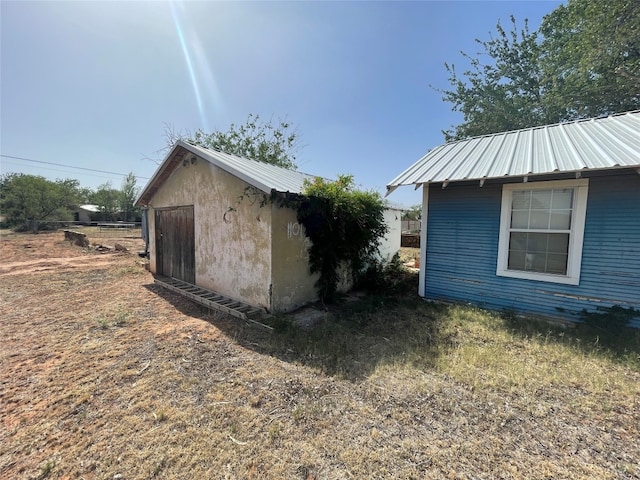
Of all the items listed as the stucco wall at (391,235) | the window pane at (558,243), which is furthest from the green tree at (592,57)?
the window pane at (558,243)

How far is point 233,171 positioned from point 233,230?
134 cm

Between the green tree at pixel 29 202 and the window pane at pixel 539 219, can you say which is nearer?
the window pane at pixel 539 219

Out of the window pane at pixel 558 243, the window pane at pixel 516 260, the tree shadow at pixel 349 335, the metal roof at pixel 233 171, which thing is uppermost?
the metal roof at pixel 233 171

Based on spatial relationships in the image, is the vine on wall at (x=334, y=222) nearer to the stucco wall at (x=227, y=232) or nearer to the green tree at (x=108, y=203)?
the stucco wall at (x=227, y=232)

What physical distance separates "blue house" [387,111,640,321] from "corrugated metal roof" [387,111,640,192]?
2cm

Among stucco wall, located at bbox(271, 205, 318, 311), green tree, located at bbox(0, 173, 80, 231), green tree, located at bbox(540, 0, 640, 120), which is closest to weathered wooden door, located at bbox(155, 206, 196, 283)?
stucco wall, located at bbox(271, 205, 318, 311)

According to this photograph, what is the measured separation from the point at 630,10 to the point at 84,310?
18013 mm

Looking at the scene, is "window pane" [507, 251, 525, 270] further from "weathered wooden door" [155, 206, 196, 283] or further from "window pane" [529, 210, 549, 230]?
"weathered wooden door" [155, 206, 196, 283]

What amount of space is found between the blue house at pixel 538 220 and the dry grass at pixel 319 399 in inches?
28.2

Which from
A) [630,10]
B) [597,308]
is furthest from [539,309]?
[630,10]

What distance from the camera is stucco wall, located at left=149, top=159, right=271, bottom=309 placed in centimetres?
529

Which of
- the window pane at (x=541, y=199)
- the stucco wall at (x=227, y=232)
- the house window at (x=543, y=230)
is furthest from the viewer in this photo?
the stucco wall at (x=227, y=232)

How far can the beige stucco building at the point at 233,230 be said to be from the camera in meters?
5.18

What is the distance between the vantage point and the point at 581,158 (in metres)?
4.11
